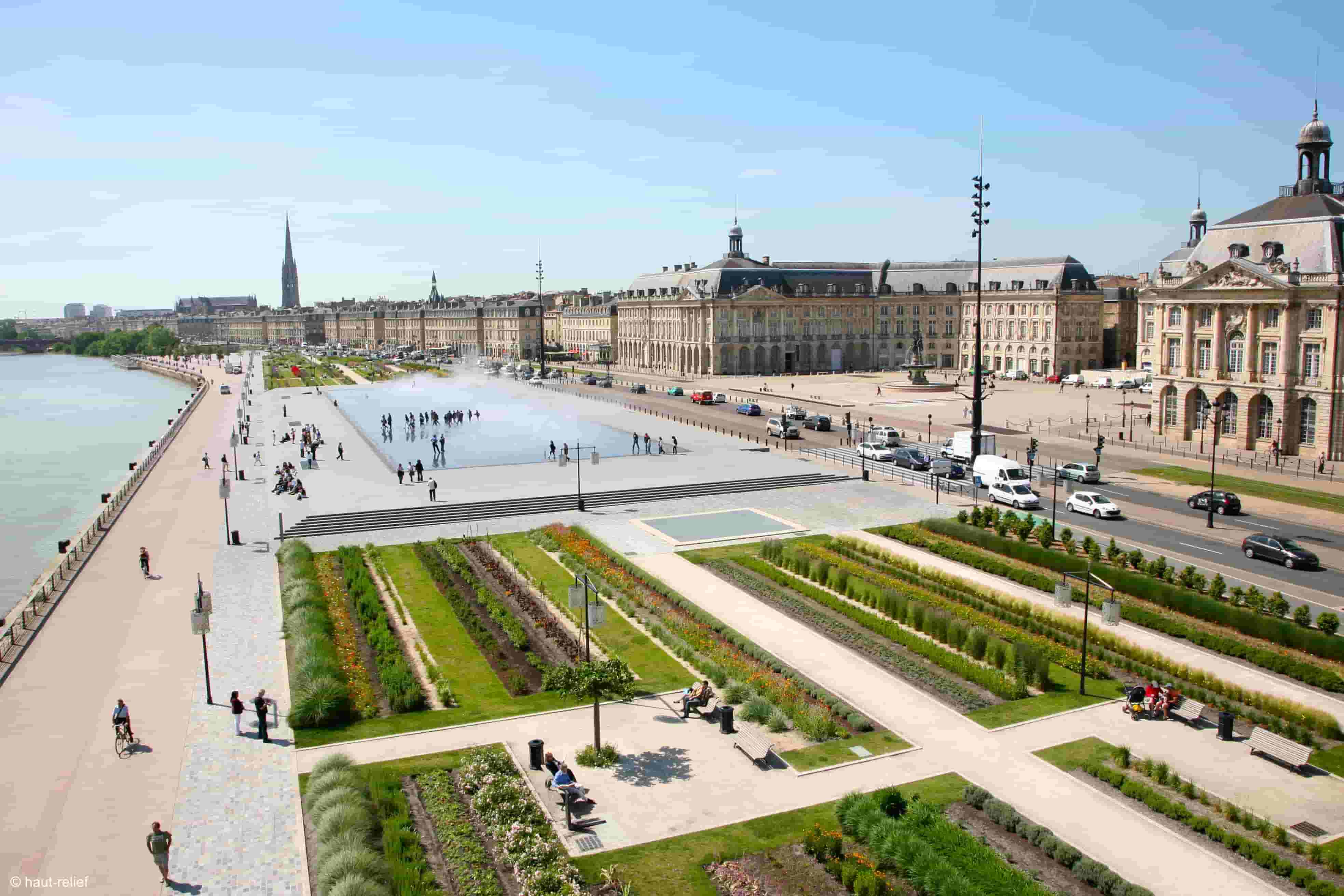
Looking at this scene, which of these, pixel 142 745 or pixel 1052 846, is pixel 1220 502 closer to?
pixel 1052 846

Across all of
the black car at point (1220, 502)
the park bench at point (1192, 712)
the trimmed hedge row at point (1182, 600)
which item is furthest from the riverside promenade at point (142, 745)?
the black car at point (1220, 502)

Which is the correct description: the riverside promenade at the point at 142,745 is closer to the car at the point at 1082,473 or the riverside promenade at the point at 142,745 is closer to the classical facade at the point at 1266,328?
the car at the point at 1082,473

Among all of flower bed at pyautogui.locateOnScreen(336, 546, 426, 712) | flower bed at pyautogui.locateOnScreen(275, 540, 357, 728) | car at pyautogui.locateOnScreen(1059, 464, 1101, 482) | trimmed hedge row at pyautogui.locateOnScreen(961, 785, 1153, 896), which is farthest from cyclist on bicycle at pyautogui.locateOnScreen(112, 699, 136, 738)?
car at pyautogui.locateOnScreen(1059, 464, 1101, 482)

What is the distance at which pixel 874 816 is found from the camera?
18344 mm

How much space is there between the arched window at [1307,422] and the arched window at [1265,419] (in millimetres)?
1415

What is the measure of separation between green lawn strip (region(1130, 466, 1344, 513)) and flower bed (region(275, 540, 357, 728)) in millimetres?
40724

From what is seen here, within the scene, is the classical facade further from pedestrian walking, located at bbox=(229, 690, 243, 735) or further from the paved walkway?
pedestrian walking, located at bbox=(229, 690, 243, 735)

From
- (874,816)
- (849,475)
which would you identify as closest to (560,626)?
(874,816)

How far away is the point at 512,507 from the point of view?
4753 centimetres

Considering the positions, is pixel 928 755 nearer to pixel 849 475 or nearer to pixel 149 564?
pixel 149 564

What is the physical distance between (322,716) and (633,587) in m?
12.6

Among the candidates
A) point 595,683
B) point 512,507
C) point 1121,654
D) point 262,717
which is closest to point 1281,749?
point 1121,654

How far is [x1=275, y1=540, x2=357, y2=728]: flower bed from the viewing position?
23734mm

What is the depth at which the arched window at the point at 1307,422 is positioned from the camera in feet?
191
